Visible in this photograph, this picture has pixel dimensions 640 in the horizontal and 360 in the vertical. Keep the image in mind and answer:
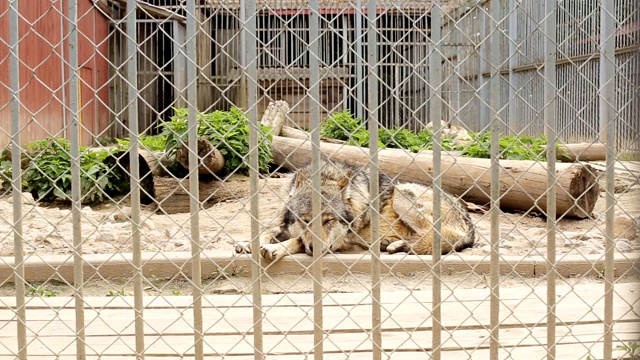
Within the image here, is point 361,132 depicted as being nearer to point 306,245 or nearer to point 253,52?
point 306,245

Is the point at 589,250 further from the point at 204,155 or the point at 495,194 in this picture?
the point at 204,155

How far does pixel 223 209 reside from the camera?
359 inches

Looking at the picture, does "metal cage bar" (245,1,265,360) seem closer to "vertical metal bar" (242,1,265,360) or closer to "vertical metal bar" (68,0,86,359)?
"vertical metal bar" (242,1,265,360)

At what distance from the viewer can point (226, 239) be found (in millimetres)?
7266

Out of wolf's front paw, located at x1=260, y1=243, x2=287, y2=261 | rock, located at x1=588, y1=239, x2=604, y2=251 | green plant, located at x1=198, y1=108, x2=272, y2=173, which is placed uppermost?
green plant, located at x1=198, y1=108, x2=272, y2=173

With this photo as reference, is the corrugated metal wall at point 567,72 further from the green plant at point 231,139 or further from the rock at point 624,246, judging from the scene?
the rock at point 624,246

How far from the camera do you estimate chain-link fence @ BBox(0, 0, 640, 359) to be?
322cm

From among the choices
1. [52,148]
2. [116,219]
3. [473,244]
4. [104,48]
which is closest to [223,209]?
[116,219]

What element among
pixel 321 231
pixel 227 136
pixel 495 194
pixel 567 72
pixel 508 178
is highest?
pixel 567 72

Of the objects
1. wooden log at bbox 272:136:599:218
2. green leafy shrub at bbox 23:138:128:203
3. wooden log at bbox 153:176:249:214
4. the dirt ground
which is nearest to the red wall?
green leafy shrub at bbox 23:138:128:203

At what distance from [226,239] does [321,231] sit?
3.50 metres

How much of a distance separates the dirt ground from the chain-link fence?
1.4 inches

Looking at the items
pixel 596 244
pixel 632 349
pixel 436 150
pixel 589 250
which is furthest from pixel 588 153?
pixel 436 150

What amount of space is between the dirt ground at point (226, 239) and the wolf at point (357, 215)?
29 cm
